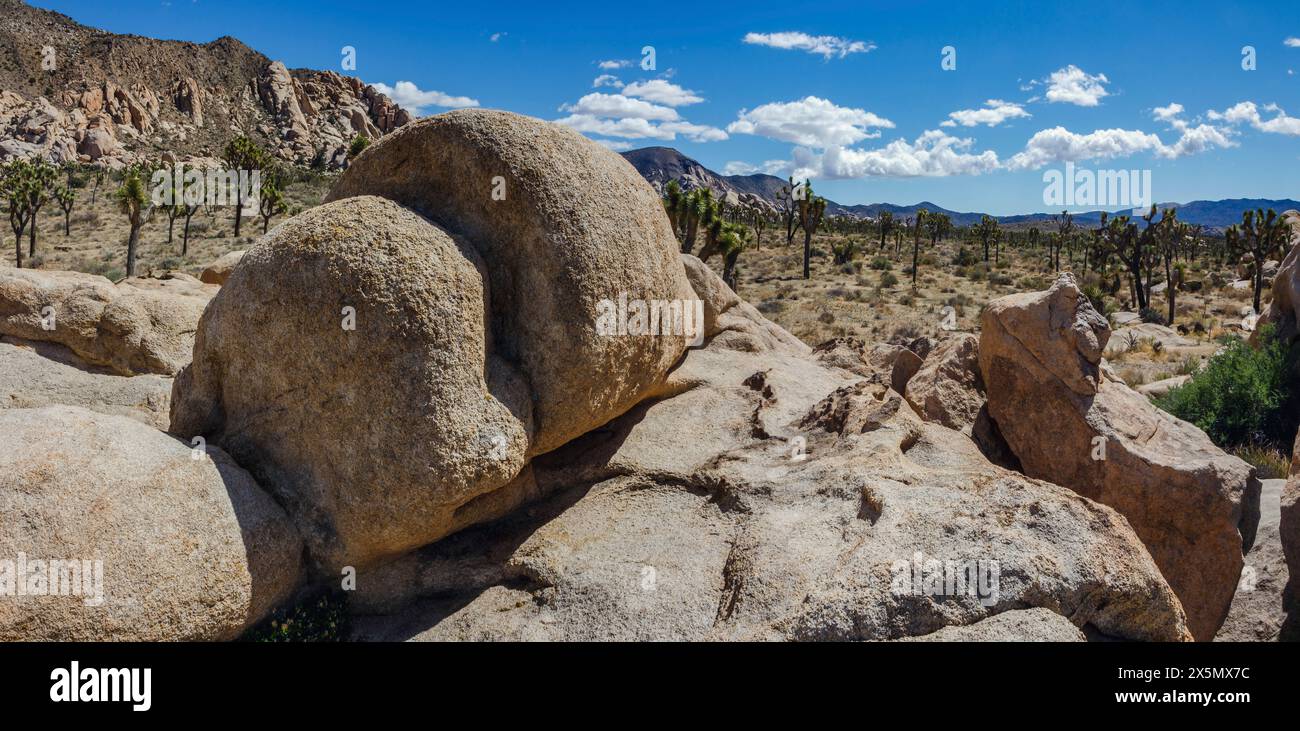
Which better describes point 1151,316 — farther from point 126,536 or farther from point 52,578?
point 52,578

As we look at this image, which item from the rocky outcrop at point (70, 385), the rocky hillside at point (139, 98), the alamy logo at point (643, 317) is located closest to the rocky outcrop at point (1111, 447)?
the alamy logo at point (643, 317)

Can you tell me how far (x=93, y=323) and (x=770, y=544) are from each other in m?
10.6

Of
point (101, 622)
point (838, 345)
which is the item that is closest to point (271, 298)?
point (101, 622)

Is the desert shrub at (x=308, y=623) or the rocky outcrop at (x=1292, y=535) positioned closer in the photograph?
the desert shrub at (x=308, y=623)

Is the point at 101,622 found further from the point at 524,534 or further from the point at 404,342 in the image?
the point at 524,534

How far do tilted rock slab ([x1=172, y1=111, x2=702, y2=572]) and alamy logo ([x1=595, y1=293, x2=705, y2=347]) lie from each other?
0.09 metres

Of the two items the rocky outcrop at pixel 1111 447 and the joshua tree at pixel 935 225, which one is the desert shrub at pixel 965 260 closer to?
the joshua tree at pixel 935 225

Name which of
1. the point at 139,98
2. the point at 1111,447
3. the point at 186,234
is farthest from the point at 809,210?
the point at 139,98

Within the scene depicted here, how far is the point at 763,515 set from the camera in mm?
6480

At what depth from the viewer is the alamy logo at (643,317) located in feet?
22.9

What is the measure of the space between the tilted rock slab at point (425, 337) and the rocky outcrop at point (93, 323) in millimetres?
4830

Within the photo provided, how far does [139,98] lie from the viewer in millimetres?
108938

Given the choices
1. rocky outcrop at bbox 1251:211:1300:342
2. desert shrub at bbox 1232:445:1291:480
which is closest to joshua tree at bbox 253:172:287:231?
rocky outcrop at bbox 1251:211:1300:342
